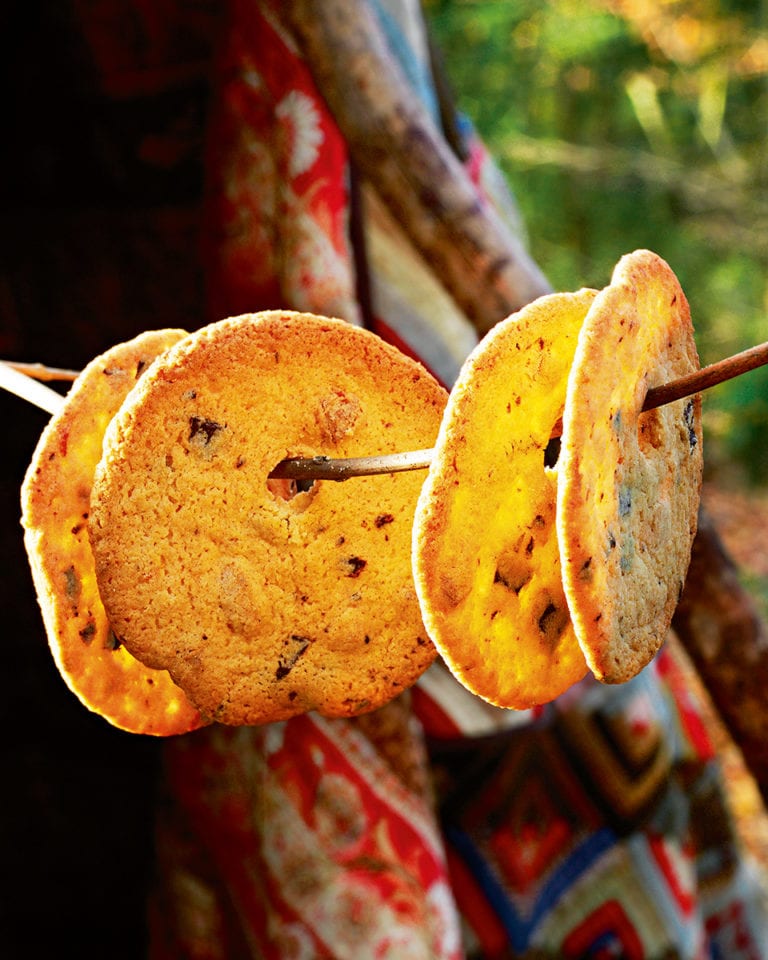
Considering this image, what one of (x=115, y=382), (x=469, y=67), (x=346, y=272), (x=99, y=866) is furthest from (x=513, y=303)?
(x=469, y=67)

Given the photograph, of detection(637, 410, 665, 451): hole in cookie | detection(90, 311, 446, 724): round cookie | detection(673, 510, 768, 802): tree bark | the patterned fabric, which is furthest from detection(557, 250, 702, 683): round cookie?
the patterned fabric

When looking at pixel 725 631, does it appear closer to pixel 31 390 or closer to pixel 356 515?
pixel 356 515

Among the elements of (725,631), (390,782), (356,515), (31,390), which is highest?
(31,390)

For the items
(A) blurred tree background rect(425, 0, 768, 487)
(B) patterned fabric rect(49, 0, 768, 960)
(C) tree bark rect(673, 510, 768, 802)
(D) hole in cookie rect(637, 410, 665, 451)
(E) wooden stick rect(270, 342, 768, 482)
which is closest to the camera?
(E) wooden stick rect(270, 342, 768, 482)

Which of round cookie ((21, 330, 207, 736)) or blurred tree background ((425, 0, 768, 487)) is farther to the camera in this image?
blurred tree background ((425, 0, 768, 487))

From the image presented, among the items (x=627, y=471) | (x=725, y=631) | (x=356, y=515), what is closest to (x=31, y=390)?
(x=356, y=515)

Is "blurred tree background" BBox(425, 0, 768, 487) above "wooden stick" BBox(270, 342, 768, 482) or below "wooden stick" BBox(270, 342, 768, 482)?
below

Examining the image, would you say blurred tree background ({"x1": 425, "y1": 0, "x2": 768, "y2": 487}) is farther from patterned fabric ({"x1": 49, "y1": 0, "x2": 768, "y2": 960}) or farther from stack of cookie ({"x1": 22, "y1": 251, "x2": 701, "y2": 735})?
stack of cookie ({"x1": 22, "y1": 251, "x2": 701, "y2": 735})

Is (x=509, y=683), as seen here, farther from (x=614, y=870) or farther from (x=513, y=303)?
(x=614, y=870)
